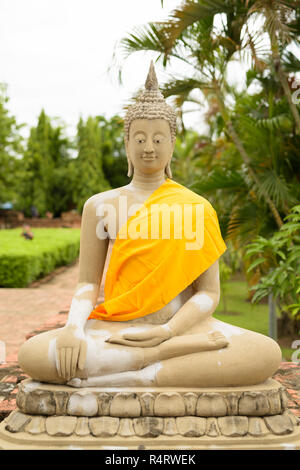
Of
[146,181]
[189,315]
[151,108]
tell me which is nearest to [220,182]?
[146,181]

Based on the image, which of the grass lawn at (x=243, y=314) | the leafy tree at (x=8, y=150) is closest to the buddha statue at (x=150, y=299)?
the grass lawn at (x=243, y=314)

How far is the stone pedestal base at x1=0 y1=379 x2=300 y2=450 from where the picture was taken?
220 cm

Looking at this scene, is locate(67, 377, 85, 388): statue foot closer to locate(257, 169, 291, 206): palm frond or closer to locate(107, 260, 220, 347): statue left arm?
locate(107, 260, 220, 347): statue left arm

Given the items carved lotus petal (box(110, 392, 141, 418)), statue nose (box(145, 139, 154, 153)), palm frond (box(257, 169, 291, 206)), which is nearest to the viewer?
carved lotus petal (box(110, 392, 141, 418))

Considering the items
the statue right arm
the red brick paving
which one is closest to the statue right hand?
the statue right arm

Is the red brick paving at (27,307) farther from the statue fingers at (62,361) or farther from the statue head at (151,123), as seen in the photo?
the statue head at (151,123)

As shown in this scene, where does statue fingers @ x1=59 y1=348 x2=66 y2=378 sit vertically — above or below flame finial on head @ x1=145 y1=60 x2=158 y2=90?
below

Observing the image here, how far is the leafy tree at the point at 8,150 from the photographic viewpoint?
21984mm

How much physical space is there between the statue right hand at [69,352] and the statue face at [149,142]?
3.37 ft

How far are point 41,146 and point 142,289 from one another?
2585 cm

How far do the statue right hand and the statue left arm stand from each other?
0.15 metres

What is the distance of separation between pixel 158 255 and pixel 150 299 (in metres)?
0.24
